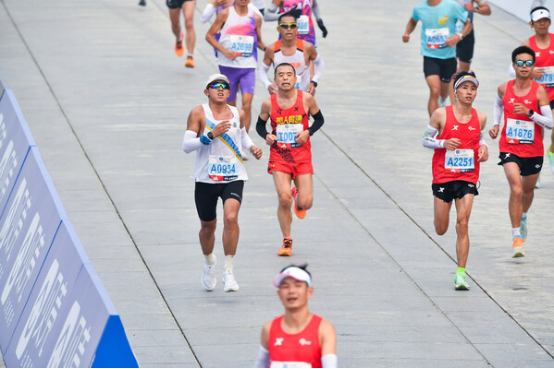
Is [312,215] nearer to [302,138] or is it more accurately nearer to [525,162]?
[302,138]

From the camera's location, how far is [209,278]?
10875 millimetres

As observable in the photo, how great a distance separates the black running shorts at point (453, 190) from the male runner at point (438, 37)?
5.05m

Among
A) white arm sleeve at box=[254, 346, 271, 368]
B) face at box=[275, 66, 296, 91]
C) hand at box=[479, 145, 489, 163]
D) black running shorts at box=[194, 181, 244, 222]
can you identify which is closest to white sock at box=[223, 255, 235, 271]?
black running shorts at box=[194, 181, 244, 222]

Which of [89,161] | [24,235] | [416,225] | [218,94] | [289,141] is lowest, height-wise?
[416,225]

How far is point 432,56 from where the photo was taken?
16344 mm

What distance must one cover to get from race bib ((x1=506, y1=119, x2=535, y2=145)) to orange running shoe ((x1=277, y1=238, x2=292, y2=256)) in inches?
101

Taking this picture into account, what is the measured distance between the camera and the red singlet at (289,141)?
38.0 feet

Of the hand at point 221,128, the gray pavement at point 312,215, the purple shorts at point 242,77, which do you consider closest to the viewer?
the gray pavement at point 312,215

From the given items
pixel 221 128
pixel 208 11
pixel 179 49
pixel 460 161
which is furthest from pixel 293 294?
pixel 179 49

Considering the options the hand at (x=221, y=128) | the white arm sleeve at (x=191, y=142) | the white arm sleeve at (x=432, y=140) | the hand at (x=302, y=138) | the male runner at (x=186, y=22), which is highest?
the hand at (x=221, y=128)

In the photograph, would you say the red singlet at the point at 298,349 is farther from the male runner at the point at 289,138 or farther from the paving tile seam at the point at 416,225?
the male runner at the point at 289,138

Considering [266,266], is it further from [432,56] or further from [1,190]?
[432,56]

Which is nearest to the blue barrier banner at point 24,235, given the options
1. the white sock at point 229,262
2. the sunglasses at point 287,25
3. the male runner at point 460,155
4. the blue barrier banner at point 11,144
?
the blue barrier banner at point 11,144

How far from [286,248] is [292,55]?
314 cm
